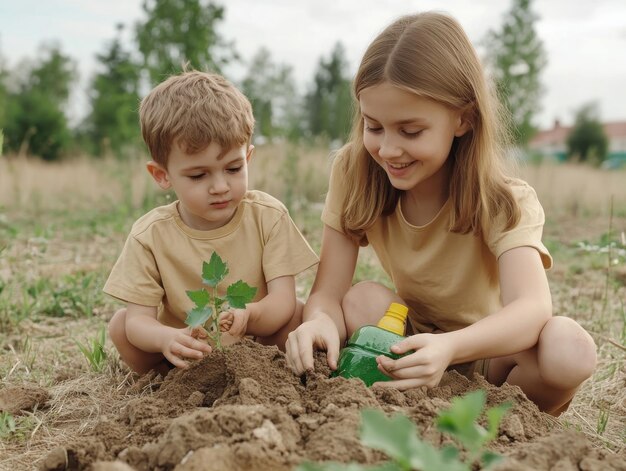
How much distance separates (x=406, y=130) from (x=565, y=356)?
909 mm

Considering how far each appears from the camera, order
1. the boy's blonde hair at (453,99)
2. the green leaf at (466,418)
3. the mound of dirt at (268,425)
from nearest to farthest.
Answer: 1. the green leaf at (466,418)
2. the mound of dirt at (268,425)
3. the boy's blonde hair at (453,99)

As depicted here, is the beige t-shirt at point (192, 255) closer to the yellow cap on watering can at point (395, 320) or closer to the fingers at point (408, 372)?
the yellow cap on watering can at point (395, 320)

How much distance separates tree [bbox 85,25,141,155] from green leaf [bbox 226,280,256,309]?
4.99 ft

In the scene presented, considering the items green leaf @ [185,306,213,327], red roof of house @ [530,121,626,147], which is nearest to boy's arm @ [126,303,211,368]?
green leaf @ [185,306,213,327]

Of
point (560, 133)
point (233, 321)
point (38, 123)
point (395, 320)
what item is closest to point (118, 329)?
point (233, 321)

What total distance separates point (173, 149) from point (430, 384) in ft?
4.00

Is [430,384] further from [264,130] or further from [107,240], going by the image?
[264,130]

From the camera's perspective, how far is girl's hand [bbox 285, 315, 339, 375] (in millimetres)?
2164

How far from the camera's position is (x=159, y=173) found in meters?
2.59

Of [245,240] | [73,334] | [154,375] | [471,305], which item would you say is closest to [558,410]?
[471,305]

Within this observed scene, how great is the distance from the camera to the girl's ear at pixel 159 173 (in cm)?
256

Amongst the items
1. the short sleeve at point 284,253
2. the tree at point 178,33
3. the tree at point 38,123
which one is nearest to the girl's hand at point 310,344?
the short sleeve at point 284,253

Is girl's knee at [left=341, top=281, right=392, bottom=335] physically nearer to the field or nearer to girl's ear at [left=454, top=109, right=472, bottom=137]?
the field

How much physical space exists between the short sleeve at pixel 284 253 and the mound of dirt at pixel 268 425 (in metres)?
0.43
